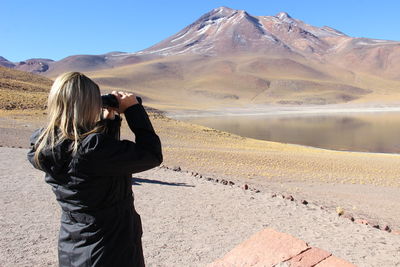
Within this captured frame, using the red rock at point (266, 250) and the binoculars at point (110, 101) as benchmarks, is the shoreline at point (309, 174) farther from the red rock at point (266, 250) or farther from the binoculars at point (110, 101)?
the binoculars at point (110, 101)

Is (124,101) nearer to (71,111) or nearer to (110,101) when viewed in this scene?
(110,101)

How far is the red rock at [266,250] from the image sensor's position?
10.7 ft

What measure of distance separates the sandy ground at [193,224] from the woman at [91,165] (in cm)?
255

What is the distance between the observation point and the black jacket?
74.4 inches

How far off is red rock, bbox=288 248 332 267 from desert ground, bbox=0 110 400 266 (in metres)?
1.60

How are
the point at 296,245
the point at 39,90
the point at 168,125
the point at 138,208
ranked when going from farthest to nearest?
the point at 39,90 → the point at 168,125 → the point at 138,208 → the point at 296,245

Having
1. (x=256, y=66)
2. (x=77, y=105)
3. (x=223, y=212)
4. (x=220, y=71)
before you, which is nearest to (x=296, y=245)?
(x=77, y=105)

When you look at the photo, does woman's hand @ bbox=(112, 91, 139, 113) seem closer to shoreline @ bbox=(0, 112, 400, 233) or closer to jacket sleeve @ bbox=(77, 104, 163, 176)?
jacket sleeve @ bbox=(77, 104, 163, 176)

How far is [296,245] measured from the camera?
330cm

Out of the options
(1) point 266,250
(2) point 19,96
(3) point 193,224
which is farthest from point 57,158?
(2) point 19,96

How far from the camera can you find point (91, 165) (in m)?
1.88

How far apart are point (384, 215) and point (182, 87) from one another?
380 feet

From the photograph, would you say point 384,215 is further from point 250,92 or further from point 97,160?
point 250,92

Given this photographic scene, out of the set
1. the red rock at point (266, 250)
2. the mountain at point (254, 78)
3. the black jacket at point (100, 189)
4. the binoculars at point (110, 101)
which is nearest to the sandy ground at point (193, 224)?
the red rock at point (266, 250)
